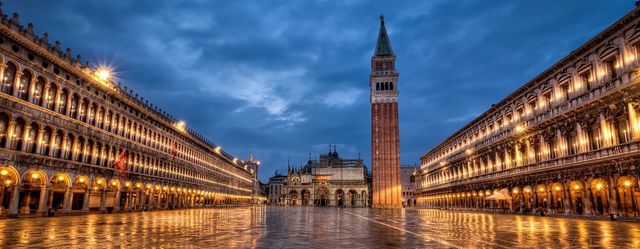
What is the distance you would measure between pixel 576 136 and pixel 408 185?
107260 mm

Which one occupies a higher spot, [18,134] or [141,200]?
[18,134]

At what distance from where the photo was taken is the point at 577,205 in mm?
33438

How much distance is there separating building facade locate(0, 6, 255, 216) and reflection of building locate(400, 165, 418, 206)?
9060 centimetres

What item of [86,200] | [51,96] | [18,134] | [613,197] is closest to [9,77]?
[18,134]

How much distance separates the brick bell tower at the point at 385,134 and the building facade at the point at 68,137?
57993mm

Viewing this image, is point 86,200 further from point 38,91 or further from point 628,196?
point 628,196

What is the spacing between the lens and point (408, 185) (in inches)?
5453

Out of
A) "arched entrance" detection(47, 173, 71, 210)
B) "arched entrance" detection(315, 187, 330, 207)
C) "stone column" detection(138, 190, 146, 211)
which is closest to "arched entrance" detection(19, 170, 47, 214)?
"arched entrance" detection(47, 173, 71, 210)

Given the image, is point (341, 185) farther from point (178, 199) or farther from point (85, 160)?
point (85, 160)

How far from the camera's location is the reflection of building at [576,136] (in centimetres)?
2727

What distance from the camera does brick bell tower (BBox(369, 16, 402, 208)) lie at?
104188mm

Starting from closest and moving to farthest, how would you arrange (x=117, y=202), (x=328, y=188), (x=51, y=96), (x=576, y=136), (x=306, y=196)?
(x=576, y=136) → (x=51, y=96) → (x=117, y=202) → (x=328, y=188) → (x=306, y=196)

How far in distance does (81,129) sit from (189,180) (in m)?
37.5

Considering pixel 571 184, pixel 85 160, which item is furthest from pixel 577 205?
pixel 85 160
